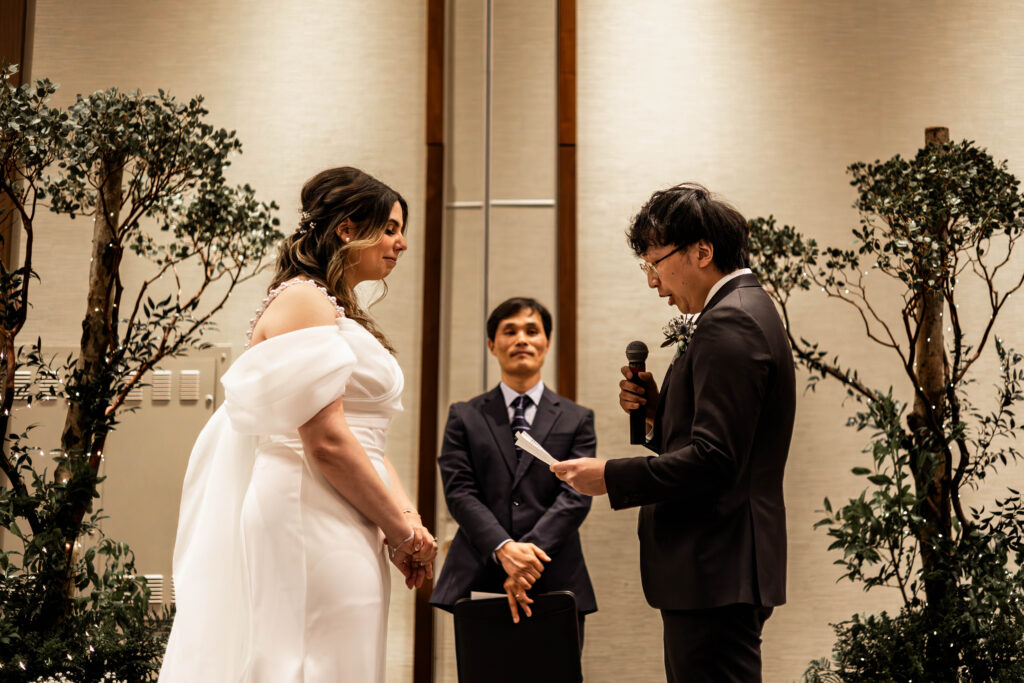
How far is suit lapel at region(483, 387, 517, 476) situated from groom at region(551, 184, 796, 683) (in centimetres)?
140

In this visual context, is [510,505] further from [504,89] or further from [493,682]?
[504,89]

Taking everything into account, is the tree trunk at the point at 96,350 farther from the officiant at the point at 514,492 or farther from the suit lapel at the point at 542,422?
the suit lapel at the point at 542,422

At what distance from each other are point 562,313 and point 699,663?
259 centimetres

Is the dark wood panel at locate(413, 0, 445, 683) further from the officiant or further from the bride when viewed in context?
the bride

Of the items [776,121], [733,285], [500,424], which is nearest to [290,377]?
[733,285]

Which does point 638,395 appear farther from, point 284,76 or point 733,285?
point 284,76

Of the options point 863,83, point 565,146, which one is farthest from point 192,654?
point 863,83

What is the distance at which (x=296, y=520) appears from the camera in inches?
76.0

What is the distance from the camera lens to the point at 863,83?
4445 mm

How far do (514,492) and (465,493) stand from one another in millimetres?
188

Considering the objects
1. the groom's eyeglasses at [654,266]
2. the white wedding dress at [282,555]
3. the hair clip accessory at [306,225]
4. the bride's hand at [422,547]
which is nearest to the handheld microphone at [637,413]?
the groom's eyeglasses at [654,266]

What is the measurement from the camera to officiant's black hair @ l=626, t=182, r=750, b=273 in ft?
6.82

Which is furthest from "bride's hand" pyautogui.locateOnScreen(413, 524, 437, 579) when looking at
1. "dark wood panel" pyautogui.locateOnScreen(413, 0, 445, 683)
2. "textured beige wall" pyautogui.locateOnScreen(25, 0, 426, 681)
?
"textured beige wall" pyautogui.locateOnScreen(25, 0, 426, 681)

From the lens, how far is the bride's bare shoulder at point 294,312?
197 centimetres
